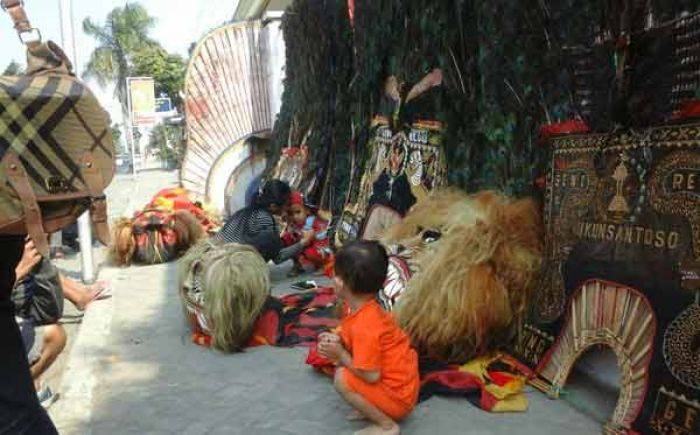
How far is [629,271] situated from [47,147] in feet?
7.30

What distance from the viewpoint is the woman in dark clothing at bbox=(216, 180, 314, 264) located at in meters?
5.29

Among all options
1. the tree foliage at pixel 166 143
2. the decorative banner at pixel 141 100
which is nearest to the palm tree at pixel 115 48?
the tree foliage at pixel 166 143

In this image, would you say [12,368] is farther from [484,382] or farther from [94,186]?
[484,382]

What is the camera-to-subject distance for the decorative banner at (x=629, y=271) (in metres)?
2.33

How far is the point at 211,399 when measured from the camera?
3188 millimetres

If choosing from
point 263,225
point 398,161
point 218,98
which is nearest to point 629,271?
point 398,161

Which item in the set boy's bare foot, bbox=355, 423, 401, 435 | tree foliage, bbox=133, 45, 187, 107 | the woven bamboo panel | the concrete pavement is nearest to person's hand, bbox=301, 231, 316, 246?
the concrete pavement

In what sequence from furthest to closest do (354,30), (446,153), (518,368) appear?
1. (354,30)
2. (446,153)
3. (518,368)

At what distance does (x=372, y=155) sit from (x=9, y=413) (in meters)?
4.29

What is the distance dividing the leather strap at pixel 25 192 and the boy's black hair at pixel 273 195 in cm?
387

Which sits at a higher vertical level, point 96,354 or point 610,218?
point 610,218

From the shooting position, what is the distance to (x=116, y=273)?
6.82 meters

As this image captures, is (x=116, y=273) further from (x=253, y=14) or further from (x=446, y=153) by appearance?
(x=253, y=14)

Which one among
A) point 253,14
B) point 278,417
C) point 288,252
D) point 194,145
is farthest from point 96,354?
point 253,14
